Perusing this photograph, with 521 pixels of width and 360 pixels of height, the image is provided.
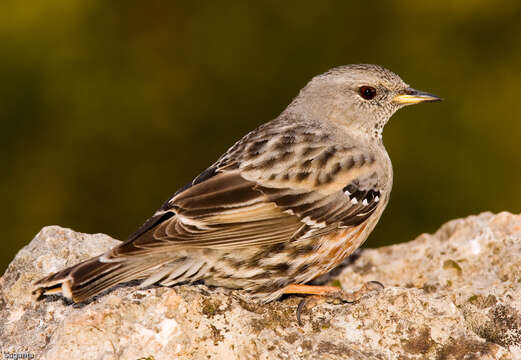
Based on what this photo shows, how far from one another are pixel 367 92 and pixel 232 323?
2311mm

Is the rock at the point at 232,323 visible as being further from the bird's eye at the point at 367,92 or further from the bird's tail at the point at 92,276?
the bird's eye at the point at 367,92

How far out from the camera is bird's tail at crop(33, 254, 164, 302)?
11.9ft

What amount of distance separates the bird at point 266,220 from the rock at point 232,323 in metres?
0.14

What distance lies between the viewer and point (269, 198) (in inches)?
163

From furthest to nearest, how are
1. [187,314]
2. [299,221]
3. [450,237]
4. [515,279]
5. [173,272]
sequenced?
[450,237] < [515,279] < [299,221] < [173,272] < [187,314]

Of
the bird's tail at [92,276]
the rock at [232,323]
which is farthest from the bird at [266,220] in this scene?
the rock at [232,323]

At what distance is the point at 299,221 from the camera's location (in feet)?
13.6

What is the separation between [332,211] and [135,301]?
1397 millimetres

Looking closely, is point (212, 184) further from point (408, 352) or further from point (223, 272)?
point (408, 352)

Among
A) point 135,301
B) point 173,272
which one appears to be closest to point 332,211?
point 173,272

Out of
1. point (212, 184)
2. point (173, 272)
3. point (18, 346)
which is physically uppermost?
point (212, 184)

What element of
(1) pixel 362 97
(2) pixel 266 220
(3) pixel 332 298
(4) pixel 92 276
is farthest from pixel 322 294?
(1) pixel 362 97

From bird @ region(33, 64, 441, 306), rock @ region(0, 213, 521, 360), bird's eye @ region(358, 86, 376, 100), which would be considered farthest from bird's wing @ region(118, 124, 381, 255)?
bird's eye @ region(358, 86, 376, 100)

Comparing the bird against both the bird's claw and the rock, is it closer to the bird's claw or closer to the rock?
the bird's claw
